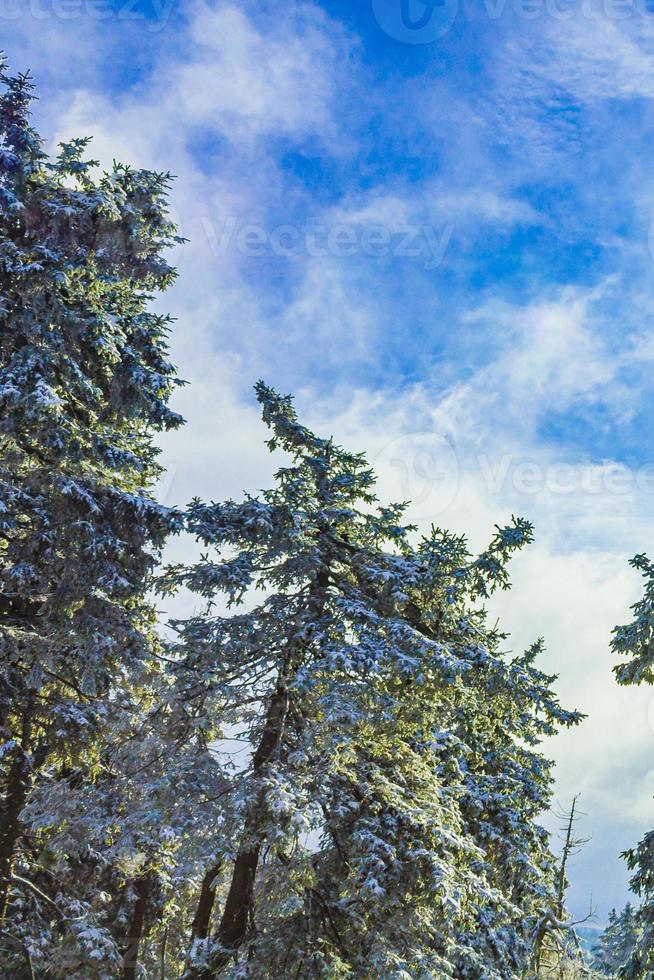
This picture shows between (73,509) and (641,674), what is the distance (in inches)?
372

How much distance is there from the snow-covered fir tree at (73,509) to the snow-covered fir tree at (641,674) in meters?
7.49

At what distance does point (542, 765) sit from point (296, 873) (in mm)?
8451

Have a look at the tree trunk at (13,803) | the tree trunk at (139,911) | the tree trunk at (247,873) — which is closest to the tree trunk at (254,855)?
the tree trunk at (247,873)

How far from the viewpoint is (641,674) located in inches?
450

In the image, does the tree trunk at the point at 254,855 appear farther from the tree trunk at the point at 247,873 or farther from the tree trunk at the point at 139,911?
the tree trunk at the point at 139,911

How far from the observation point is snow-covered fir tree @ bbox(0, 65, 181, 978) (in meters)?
11.3

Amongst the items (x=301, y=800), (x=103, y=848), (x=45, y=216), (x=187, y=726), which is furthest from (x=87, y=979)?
(x=45, y=216)

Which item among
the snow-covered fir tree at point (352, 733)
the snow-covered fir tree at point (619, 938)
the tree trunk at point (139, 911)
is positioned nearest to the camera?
the snow-covered fir tree at point (352, 733)

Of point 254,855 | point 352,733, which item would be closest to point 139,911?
point 254,855

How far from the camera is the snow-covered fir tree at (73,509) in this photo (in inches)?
445

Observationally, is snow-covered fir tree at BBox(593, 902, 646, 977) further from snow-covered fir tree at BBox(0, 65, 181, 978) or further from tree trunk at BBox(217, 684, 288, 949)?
snow-covered fir tree at BBox(0, 65, 181, 978)

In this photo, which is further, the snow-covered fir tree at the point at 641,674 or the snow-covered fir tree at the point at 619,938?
the snow-covered fir tree at the point at 619,938

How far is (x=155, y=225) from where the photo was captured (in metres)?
12.3

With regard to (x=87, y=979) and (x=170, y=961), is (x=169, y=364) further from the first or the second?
(x=170, y=961)
